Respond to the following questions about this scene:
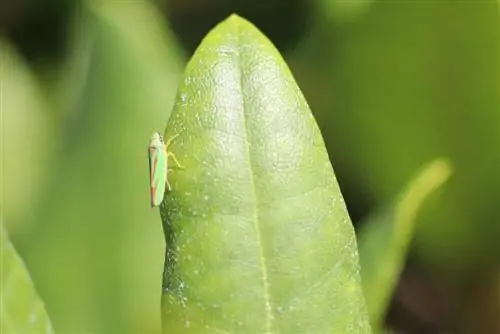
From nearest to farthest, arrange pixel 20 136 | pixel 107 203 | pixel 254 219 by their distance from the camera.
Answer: pixel 254 219 → pixel 107 203 → pixel 20 136

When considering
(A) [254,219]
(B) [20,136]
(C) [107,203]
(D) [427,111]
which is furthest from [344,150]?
(A) [254,219]

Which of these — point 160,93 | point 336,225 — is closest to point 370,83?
point 160,93

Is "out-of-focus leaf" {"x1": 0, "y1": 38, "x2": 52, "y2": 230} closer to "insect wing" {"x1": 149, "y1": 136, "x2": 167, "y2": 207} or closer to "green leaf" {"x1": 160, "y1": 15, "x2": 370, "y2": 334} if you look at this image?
"insect wing" {"x1": 149, "y1": 136, "x2": 167, "y2": 207}

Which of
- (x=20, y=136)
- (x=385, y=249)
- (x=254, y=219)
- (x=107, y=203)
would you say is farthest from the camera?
(x=20, y=136)

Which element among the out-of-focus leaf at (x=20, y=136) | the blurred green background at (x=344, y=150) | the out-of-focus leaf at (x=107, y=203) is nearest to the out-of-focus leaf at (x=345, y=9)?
the blurred green background at (x=344, y=150)

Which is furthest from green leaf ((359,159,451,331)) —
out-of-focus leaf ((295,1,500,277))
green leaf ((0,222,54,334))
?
green leaf ((0,222,54,334))

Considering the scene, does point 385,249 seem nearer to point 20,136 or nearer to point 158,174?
point 158,174

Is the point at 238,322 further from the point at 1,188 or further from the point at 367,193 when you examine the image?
the point at 1,188
